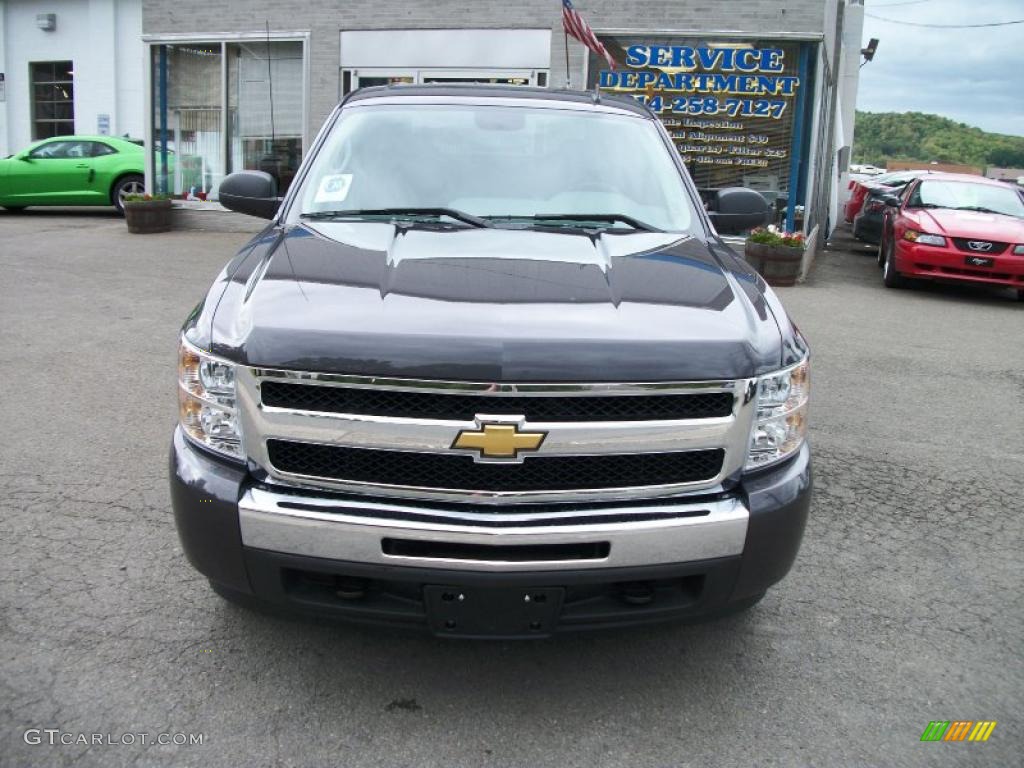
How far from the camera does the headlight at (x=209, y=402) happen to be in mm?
2568

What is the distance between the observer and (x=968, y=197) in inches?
483

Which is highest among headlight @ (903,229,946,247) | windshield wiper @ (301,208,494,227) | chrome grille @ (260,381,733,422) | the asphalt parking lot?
windshield wiper @ (301,208,494,227)

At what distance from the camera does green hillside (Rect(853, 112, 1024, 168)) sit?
61.0 metres

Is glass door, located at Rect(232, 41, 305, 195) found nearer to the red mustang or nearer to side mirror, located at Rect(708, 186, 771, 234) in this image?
the red mustang

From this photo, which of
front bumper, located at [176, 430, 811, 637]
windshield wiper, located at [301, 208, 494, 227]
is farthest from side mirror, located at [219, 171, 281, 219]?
front bumper, located at [176, 430, 811, 637]

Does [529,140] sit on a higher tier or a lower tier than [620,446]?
higher

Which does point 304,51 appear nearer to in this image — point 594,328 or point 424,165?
point 424,165

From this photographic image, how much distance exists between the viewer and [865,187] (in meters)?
20.3

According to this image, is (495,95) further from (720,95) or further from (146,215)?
(146,215)

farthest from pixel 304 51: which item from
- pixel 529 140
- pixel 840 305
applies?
pixel 529 140

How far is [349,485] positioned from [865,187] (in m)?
20.1

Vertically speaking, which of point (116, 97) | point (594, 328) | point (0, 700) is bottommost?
point (0, 700)

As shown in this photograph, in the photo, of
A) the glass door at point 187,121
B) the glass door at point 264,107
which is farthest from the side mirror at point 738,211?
the glass door at point 187,121

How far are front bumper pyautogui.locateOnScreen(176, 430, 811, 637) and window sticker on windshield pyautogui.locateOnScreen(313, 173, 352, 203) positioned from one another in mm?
1456
